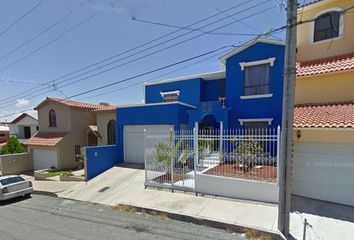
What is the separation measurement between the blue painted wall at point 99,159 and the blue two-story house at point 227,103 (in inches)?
21.5

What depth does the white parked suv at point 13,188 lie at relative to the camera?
1053 centimetres

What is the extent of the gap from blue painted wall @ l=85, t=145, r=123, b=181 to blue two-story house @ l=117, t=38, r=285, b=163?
547mm

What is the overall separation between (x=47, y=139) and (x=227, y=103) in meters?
14.7

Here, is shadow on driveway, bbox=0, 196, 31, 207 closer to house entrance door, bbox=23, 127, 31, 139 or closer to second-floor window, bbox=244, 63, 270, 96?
second-floor window, bbox=244, 63, 270, 96

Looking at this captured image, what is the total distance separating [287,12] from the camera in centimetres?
527

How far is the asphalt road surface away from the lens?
5957mm

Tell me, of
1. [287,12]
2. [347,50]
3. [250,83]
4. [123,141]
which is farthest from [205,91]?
[287,12]

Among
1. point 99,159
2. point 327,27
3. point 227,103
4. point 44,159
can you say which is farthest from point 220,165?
point 44,159

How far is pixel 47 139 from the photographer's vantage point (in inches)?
732

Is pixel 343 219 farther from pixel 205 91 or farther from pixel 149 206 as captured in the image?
pixel 205 91

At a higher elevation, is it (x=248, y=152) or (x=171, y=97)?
(x=171, y=97)

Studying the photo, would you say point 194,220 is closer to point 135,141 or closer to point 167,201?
point 167,201

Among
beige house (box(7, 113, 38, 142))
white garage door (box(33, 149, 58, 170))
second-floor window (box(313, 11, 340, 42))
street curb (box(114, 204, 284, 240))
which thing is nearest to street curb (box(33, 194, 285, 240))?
street curb (box(114, 204, 284, 240))

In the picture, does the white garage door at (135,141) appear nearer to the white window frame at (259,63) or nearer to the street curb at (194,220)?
the white window frame at (259,63)
